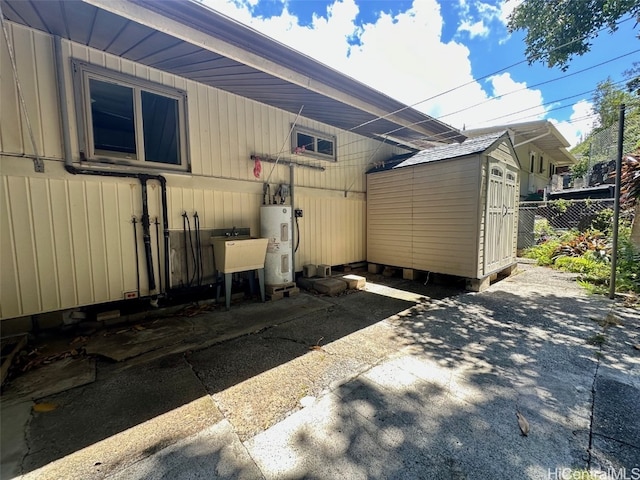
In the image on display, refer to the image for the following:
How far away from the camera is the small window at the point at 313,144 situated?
5.18m

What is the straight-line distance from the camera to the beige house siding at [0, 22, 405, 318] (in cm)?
272

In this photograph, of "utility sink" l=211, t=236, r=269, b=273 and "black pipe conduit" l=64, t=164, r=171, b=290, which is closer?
"black pipe conduit" l=64, t=164, r=171, b=290

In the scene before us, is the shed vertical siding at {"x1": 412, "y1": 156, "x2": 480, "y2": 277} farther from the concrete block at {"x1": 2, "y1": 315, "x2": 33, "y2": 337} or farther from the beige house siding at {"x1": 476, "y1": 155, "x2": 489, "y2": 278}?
the concrete block at {"x1": 2, "y1": 315, "x2": 33, "y2": 337}

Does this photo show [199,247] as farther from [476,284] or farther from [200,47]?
[476,284]

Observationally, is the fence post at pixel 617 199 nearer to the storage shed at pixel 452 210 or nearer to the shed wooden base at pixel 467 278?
the storage shed at pixel 452 210

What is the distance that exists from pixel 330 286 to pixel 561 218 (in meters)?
9.30

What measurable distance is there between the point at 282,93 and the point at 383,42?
2751 mm

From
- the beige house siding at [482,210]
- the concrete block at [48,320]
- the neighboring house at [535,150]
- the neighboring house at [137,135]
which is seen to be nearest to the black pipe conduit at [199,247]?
the neighboring house at [137,135]

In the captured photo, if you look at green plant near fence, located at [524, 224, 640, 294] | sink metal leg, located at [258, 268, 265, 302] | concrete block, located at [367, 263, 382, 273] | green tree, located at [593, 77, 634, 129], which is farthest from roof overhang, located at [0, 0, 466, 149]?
green tree, located at [593, 77, 634, 129]

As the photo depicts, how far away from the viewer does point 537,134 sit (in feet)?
40.5

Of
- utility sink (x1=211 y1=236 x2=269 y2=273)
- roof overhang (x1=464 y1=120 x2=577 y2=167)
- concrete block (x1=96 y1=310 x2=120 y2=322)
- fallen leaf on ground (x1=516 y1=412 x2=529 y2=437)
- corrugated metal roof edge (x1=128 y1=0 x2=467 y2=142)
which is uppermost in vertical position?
roof overhang (x1=464 y1=120 x2=577 y2=167)

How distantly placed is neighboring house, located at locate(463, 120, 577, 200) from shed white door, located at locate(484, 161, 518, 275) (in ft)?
21.4

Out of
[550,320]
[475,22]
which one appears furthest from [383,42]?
[550,320]

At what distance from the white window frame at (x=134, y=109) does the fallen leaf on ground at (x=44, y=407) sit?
260cm
